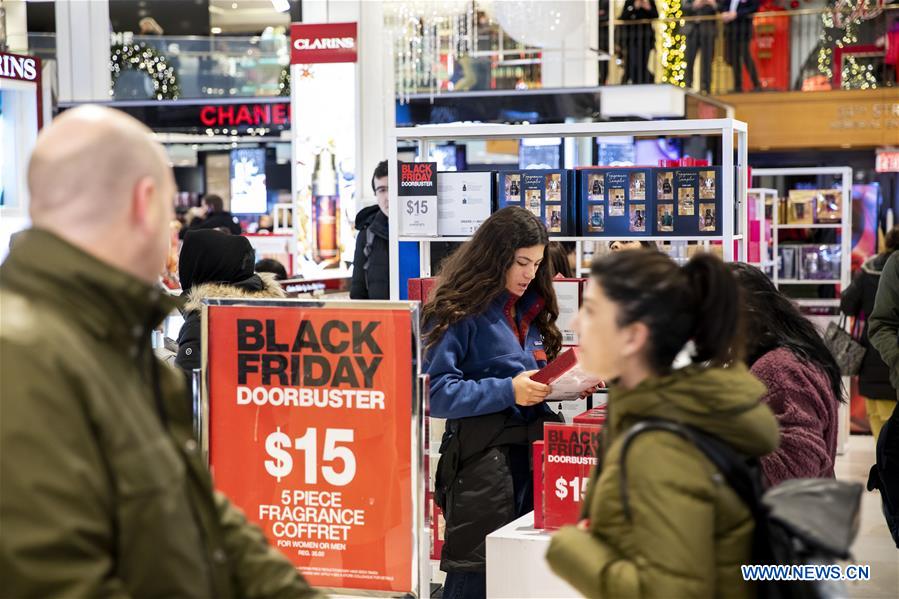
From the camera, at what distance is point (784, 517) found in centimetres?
200

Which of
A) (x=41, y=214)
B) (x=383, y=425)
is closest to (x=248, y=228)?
(x=383, y=425)

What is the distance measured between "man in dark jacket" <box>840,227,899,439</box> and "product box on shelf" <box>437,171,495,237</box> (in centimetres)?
298

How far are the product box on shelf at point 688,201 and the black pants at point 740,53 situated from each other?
1335 cm

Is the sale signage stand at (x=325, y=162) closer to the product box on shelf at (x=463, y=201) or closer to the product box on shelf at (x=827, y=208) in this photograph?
the product box on shelf at (x=827, y=208)

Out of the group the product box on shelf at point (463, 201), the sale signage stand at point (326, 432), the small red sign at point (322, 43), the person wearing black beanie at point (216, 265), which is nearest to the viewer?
the sale signage stand at point (326, 432)

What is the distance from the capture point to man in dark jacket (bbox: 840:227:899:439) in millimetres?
7531

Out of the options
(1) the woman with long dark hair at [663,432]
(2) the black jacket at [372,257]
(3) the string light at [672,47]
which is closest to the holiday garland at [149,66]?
(3) the string light at [672,47]

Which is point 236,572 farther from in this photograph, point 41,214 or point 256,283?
point 256,283

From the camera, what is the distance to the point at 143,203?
1614 mm

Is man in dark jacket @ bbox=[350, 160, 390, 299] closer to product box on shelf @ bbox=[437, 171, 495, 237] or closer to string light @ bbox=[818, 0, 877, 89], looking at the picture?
product box on shelf @ bbox=[437, 171, 495, 237]

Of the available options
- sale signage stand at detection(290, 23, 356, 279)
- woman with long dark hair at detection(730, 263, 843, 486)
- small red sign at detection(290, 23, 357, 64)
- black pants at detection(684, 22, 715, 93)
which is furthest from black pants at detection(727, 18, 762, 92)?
woman with long dark hair at detection(730, 263, 843, 486)

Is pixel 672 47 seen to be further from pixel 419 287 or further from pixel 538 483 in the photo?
pixel 538 483

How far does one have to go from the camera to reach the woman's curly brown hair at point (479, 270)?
391 centimetres

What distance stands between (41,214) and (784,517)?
1265 mm
